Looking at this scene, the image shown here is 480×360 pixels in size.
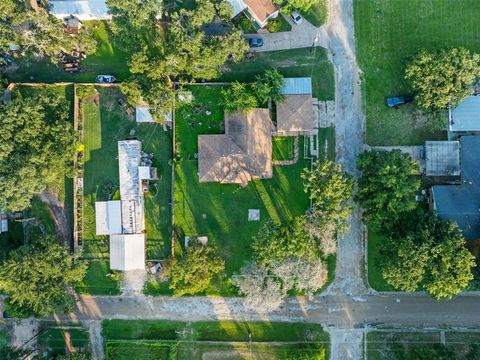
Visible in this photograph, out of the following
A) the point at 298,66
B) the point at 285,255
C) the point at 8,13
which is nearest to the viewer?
the point at 285,255

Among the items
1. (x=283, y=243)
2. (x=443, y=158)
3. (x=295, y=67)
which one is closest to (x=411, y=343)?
(x=283, y=243)

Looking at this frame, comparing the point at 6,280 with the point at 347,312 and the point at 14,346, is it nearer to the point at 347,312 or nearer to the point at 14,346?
the point at 14,346

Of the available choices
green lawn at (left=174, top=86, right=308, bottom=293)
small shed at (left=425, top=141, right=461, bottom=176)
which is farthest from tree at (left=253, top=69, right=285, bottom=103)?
small shed at (left=425, top=141, right=461, bottom=176)

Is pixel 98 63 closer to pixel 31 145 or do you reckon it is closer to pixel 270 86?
pixel 31 145

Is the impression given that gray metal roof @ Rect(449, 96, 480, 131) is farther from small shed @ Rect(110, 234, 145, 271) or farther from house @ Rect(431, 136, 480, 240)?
small shed @ Rect(110, 234, 145, 271)

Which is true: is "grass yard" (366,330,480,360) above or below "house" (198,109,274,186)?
below

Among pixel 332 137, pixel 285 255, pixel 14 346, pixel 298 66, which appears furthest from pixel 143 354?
pixel 298 66

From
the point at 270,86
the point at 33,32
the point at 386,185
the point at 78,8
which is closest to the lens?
the point at 386,185
